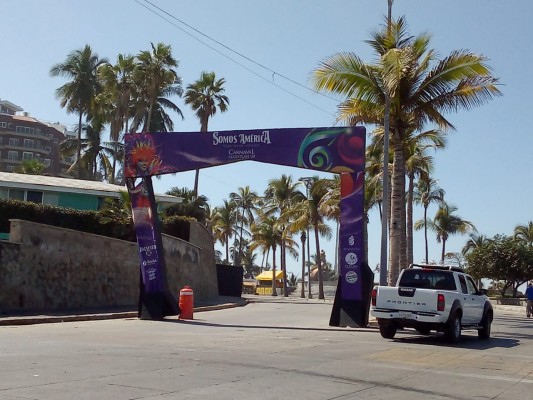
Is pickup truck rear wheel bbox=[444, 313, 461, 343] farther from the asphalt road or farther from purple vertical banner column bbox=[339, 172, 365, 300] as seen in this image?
purple vertical banner column bbox=[339, 172, 365, 300]

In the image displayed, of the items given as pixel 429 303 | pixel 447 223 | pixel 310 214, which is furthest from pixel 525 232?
pixel 429 303

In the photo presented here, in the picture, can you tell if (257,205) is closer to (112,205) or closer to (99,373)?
(112,205)

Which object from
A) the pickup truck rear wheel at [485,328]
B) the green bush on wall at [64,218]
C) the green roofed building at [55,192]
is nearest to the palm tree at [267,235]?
the green roofed building at [55,192]

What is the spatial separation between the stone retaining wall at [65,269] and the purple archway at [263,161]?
3.98 metres

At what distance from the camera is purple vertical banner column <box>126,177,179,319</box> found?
23.0m

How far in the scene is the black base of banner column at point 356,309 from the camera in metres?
20.7

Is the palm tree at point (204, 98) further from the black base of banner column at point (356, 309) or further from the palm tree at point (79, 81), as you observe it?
the black base of banner column at point (356, 309)

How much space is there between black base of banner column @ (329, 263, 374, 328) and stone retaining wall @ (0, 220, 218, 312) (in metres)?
10.9

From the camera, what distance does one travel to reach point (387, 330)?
1700 cm

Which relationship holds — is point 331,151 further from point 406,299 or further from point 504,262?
point 504,262

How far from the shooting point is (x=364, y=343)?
1571 cm

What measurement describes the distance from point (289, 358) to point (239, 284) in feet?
117

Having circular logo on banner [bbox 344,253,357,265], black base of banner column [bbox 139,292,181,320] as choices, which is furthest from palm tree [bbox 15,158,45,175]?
circular logo on banner [bbox 344,253,357,265]

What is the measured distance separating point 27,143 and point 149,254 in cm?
7971
